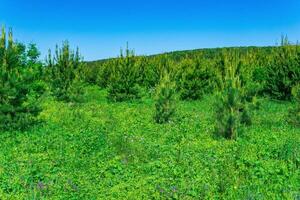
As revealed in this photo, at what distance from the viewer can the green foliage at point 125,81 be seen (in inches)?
1499

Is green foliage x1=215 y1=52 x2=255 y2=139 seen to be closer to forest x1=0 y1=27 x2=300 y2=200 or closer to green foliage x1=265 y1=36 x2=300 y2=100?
→ forest x1=0 y1=27 x2=300 y2=200

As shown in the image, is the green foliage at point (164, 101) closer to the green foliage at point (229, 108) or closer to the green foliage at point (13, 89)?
the green foliage at point (229, 108)

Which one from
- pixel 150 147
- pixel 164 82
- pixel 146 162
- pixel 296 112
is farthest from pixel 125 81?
pixel 146 162

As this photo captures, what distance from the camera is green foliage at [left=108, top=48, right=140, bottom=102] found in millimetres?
38062

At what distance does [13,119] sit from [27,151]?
4866 mm

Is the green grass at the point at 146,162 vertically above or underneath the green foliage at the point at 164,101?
underneath

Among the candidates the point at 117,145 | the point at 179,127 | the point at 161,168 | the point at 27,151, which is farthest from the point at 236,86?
the point at 27,151

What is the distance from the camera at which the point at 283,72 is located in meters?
38.8

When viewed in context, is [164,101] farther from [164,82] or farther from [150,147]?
[150,147]

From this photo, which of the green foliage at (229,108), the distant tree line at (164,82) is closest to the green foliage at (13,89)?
the distant tree line at (164,82)

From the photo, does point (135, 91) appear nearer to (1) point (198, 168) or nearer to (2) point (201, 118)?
(2) point (201, 118)

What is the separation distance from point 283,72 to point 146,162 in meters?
26.5

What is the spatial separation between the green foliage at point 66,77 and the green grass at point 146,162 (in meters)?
13.1

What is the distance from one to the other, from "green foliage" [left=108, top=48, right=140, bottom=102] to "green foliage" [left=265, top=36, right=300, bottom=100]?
11.7m
